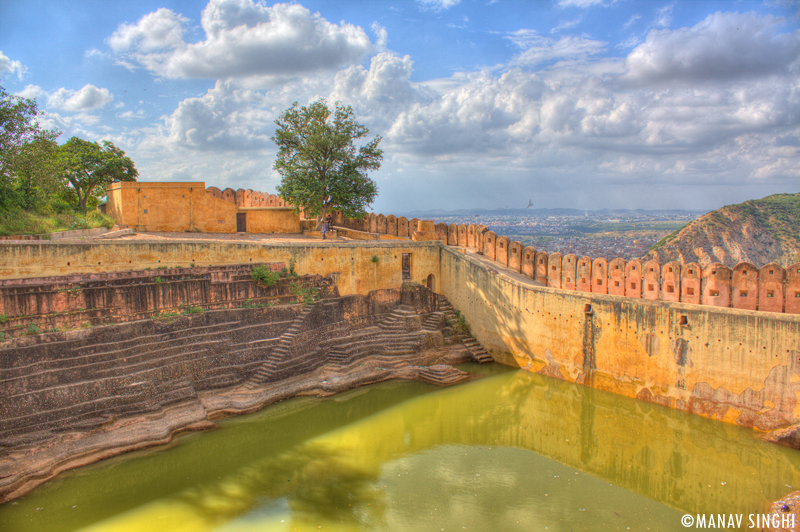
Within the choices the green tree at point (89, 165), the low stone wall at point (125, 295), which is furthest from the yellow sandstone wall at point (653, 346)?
the green tree at point (89, 165)

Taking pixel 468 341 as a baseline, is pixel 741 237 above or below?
above

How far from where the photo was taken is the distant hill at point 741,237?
21031mm

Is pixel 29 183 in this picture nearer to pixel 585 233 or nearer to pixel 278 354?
pixel 278 354

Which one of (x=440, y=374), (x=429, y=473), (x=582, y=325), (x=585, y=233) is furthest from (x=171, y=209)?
(x=585, y=233)

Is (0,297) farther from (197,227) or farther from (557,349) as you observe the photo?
(557,349)

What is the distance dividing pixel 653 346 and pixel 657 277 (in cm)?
166

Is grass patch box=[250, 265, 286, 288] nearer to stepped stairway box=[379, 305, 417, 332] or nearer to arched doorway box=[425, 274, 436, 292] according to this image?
stepped stairway box=[379, 305, 417, 332]

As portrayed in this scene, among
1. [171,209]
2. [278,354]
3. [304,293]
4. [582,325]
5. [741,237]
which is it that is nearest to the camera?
[582,325]

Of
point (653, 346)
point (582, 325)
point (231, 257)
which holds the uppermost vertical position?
point (231, 257)

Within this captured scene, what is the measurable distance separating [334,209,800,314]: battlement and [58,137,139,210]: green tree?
13391mm

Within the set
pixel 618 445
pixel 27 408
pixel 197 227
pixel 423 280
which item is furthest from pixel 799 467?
pixel 197 227

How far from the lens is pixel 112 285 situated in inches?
437

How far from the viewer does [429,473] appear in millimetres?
8953

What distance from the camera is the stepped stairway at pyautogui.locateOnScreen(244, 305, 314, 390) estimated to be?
1215 centimetres
